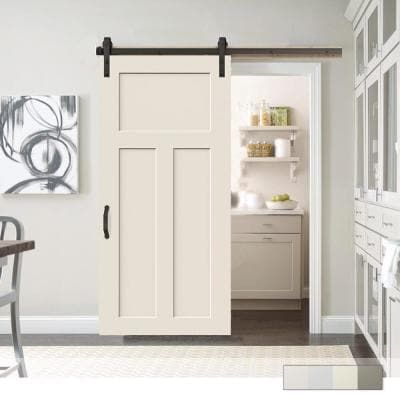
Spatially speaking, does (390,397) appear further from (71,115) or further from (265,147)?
(265,147)

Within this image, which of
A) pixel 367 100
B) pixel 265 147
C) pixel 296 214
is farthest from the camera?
pixel 265 147

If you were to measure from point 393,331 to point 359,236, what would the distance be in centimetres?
84

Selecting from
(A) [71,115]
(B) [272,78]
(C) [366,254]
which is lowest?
(C) [366,254]

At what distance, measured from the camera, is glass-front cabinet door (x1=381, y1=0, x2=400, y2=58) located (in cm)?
216

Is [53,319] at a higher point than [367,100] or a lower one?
lower

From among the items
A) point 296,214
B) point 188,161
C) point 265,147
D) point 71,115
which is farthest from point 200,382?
point 265,147

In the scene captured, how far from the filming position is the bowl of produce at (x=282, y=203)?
13.1 ft

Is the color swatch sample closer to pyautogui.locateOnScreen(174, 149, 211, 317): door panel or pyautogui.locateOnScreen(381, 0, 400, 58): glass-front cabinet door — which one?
pyautogui.locateOnScreen(381, 0, 400, 58): glass-front cabinet door

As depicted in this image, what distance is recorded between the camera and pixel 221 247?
3059 mm

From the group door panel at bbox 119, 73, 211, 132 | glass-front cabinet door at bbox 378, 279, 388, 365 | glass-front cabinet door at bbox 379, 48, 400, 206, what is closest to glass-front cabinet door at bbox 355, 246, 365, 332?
glass-front cabinet door at bbox 378, 279, 388, 365

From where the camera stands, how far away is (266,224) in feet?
12.6

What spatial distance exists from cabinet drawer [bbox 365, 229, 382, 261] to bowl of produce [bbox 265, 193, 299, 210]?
1.24m

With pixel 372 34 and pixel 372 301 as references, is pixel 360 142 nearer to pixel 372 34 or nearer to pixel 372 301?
pixel 372 34

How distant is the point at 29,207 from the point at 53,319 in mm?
478
